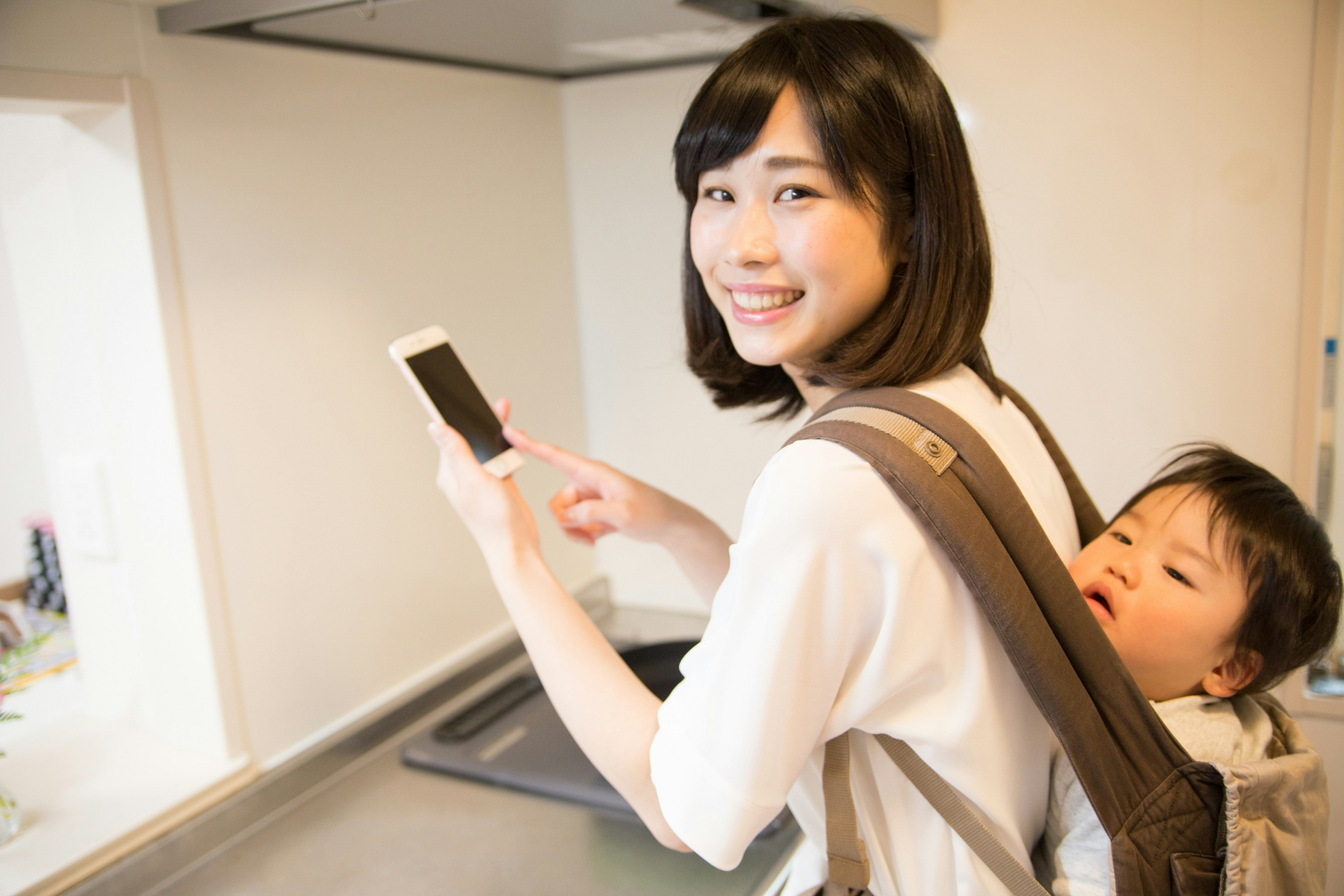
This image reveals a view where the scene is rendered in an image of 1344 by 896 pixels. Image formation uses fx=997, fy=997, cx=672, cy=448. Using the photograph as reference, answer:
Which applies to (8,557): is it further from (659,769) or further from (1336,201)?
(1336,201)

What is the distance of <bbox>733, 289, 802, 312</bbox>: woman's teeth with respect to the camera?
0.73 meters

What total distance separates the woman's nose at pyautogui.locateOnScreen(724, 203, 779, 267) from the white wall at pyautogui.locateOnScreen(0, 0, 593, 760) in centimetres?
60

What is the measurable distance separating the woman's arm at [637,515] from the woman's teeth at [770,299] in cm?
32

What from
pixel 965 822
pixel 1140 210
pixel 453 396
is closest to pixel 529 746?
pixel 453 396

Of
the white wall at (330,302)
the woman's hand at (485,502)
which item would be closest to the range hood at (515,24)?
the white wall at (330,302)

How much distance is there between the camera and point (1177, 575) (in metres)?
0.75

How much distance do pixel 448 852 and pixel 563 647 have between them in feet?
1.39

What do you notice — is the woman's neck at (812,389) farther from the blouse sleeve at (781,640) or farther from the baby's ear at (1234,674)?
the baby's ear at (1234,674)

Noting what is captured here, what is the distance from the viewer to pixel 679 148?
771 mm

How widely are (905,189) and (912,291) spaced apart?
0.07 metres

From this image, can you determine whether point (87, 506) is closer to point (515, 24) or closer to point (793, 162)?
point (515, 24)

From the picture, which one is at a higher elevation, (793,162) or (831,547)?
(793,162)

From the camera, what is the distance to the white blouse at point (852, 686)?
0.60 metres

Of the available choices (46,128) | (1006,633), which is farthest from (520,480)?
(1006,633)
